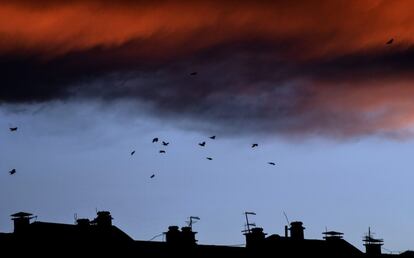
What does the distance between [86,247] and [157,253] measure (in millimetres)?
6145

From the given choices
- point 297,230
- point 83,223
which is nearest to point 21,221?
point 83,223

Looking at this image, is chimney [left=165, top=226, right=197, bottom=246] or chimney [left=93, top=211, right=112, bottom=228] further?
chimney [left=165, top=226, right=197, bottom=246]

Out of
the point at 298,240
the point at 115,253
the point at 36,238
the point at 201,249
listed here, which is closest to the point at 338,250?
the point at 298,240

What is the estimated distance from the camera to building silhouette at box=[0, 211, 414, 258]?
3046 inches

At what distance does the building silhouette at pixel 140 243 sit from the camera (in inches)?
3046

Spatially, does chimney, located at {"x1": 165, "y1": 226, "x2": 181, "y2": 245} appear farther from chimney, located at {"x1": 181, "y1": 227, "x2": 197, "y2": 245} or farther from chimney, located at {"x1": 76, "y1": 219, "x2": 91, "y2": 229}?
chimney, located at {"x1": 76, "y1": 219, "x2": 91, "y2": 229}

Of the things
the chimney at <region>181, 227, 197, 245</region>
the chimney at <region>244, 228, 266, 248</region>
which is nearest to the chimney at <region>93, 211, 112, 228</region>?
the chimney at <region>181, 227, 197, 245</region>

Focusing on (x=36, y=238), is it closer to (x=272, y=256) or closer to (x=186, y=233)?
(x=186, y=233)

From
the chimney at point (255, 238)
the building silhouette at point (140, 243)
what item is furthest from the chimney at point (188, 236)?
the chimney at point (255, 238)

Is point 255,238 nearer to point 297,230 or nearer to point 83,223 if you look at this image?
point 297,230

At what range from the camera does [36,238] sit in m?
77.3

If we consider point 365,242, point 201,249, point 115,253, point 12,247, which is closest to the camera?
point 12,247

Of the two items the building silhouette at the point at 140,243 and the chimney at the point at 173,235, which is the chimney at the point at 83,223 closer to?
the building silhouette at the point at 140,243

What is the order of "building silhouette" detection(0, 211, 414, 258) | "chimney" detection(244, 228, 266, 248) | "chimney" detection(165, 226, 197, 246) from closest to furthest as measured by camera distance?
"building silhouette" detection(0, 211, 414, 258) < "chimney" detection(165, 226, 197, 246) < "chimney" detection(244, 228, 266, 248)
